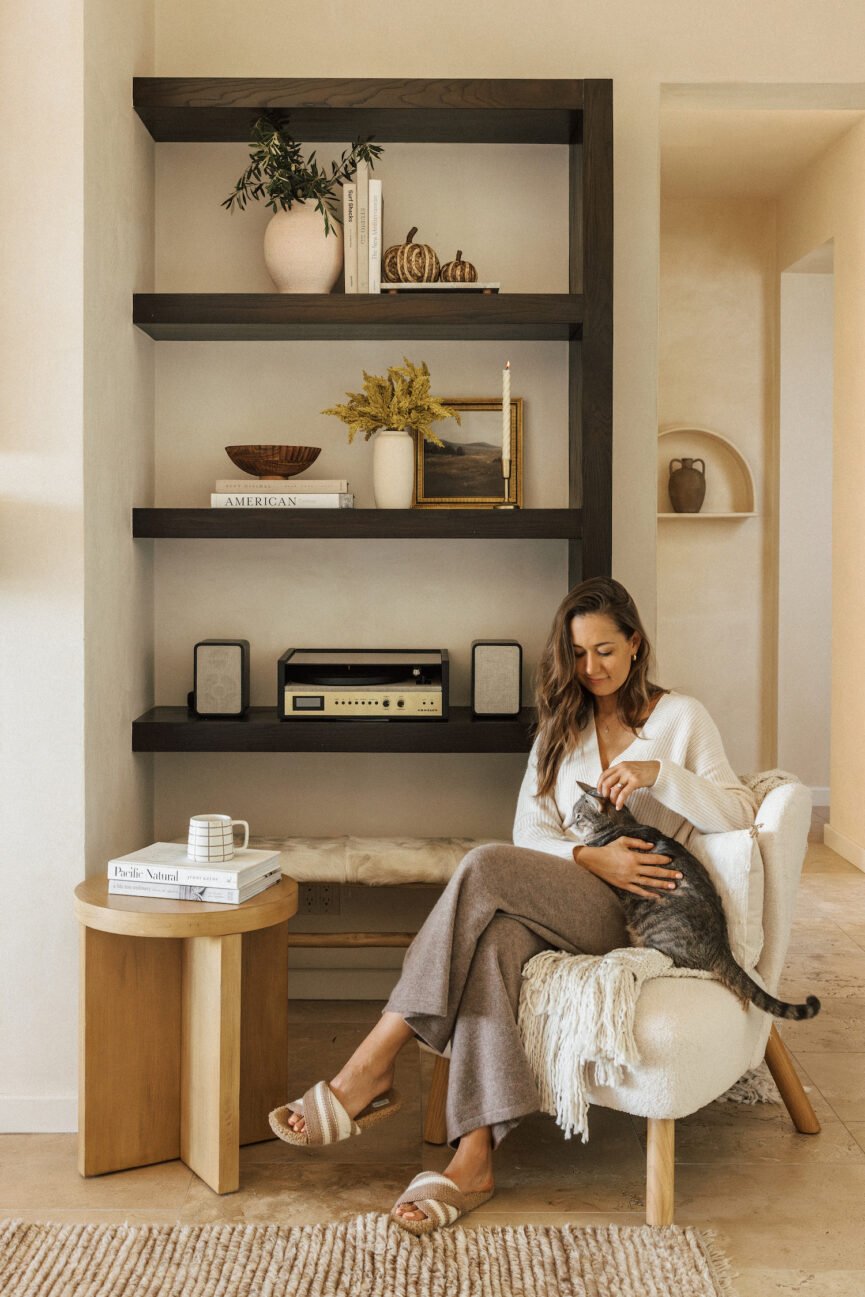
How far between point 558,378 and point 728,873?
1.41m

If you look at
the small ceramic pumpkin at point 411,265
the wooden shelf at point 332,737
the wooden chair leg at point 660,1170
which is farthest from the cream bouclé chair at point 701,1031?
the small ceramic pumpkin at point 411,265

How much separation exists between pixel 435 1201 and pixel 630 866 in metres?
0.68

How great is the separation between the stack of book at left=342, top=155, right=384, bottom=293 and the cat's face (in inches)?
51.2

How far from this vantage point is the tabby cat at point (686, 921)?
2.17m

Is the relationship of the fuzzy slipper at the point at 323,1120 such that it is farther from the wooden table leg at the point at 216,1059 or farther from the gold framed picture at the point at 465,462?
the gold framed picture at the point at 465,462

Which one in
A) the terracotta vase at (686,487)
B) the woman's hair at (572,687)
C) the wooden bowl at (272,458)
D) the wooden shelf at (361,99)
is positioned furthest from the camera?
the terracotta vase at (686,487)

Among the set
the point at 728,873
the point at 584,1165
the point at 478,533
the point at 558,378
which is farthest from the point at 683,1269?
the point at 558,378

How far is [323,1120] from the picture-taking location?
2.20 meters

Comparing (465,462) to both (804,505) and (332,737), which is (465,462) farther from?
(804,505)

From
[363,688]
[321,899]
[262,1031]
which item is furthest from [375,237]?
[262,1031]

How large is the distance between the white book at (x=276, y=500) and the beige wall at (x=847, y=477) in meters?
2.58

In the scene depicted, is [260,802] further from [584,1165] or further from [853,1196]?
[853,1196]

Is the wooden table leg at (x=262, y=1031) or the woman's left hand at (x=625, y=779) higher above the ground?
the woman's left hand at (x=625, y=779)

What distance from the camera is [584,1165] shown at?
7.63 ft
